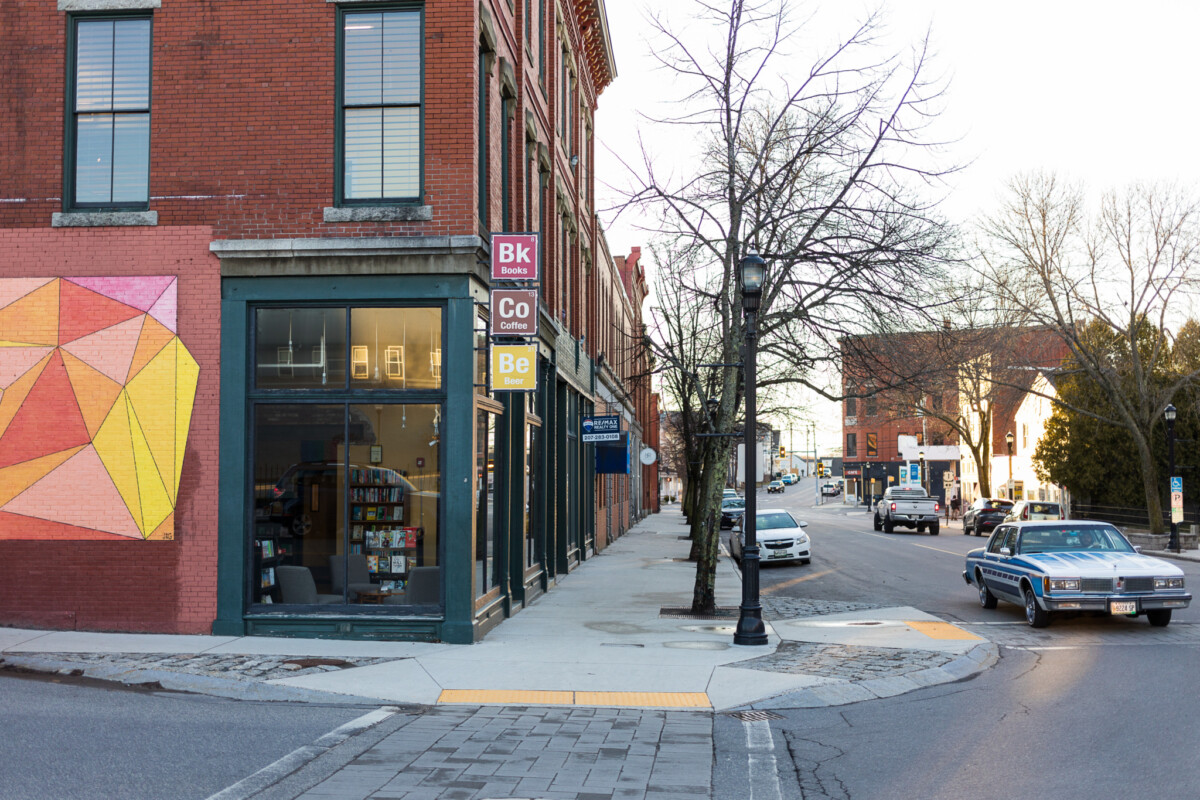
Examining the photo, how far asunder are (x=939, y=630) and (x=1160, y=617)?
9.93ft

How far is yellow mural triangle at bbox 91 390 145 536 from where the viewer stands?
12.7 meters

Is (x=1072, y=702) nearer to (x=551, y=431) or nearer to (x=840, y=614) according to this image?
(x=840, y=614)

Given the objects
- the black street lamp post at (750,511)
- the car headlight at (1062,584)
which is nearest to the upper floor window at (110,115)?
the black street lamp post at (750,511)

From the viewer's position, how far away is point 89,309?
12.9 meters

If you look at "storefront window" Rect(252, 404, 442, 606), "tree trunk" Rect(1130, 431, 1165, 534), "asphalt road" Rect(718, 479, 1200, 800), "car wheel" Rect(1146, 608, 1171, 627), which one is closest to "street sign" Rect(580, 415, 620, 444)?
"asphalt road" Rect(718, 479, 1200, 800)

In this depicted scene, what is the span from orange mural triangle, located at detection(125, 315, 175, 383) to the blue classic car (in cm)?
1169

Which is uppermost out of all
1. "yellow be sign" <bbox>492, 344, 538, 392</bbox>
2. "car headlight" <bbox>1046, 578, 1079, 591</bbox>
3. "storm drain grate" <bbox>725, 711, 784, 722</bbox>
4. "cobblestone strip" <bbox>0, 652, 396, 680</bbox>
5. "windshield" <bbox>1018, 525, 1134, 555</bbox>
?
"yellow be sign" <bbox>492, 344, 538, 392</bbox>

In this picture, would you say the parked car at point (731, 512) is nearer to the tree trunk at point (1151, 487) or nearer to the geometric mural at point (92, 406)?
the tree trunk at point (1151, 487)

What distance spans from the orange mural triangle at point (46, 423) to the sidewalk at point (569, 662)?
7.16 feet

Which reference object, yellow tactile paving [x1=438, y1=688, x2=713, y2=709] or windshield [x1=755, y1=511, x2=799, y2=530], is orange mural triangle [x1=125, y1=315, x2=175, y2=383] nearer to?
yellow tactile paving [x1=438, y1=688, x2=713, y2=709]

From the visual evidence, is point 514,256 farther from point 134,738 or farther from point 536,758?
point 134,738

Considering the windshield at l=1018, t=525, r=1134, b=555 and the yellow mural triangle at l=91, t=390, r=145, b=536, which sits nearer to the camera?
the yellow mural triangle at l=91, t=390, r=145, b=536

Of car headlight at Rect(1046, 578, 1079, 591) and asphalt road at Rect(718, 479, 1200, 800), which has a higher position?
car headlight at Rect(1046, 578, 1079, 591)

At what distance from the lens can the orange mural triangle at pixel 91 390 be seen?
12750 mm
